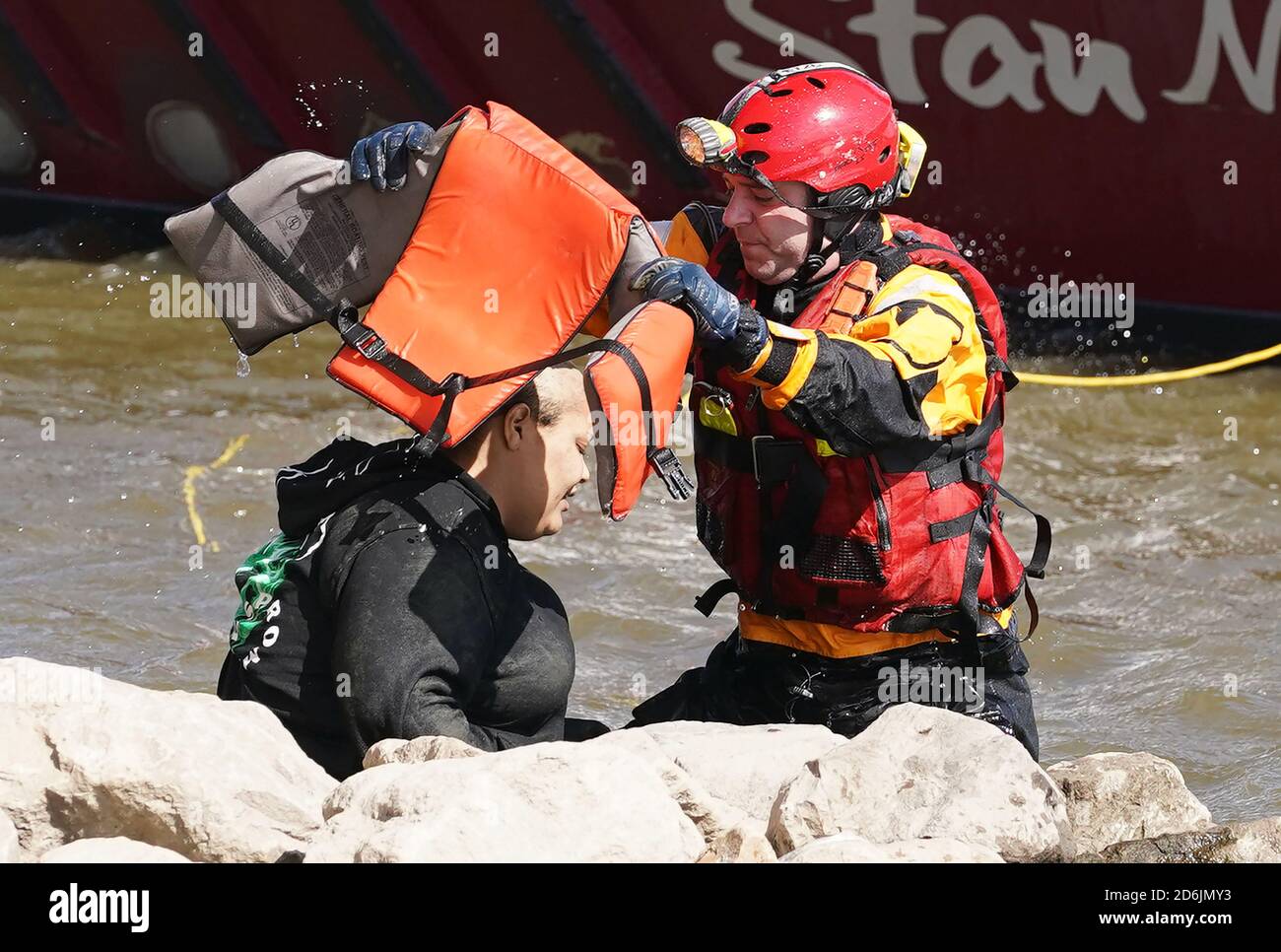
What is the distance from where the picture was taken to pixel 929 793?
8.85 ft

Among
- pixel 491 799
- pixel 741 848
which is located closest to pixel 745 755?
pixel 741 848

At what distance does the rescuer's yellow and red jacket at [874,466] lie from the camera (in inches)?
130

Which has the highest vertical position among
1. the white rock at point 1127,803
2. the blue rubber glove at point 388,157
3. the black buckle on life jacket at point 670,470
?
the blue rubber glove at point 388,157

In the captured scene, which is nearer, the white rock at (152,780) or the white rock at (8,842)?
the white rock at (8,842)

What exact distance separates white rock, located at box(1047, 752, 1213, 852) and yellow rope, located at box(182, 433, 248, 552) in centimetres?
347

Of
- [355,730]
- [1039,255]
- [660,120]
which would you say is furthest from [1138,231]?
[355,730]

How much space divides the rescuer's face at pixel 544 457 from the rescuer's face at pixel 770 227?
0.59 metres

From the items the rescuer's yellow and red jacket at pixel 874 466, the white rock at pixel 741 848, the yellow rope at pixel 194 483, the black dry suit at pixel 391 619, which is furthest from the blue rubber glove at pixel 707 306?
the yellow rope at pixel 194 483

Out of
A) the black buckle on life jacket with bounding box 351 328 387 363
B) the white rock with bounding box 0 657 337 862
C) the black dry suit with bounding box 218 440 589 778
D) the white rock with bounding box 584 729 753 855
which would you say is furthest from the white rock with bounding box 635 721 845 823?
the black buckle on life jacket with bounding box 351 328 387 363

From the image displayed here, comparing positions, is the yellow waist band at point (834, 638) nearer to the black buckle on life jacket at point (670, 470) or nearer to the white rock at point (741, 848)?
the black buckle on life jacket at point (670, 470)

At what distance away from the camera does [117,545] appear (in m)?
5.73

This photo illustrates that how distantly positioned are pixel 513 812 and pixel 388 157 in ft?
4.51

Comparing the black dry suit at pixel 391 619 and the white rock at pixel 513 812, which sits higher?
the black dry suit at pixel 391 619

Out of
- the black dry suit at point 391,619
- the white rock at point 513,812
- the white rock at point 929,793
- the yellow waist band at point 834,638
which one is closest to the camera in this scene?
the white rock at point 513,812
